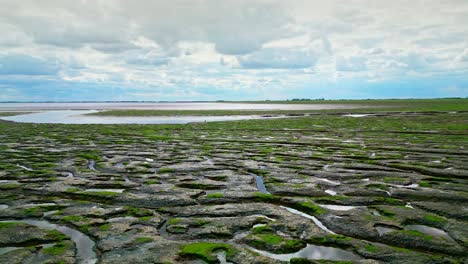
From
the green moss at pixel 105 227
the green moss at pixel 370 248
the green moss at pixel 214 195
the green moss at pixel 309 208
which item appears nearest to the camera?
the green moss at pixel 370 248

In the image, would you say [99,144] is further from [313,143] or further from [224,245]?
[224,245]

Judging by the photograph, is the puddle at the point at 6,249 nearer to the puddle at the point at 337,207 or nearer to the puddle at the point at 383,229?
the puddle at the point at 337,207

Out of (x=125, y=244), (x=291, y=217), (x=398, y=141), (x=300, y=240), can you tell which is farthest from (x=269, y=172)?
(x=398, y=141)

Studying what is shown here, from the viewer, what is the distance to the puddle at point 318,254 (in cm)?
720

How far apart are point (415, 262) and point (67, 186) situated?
11356 mm

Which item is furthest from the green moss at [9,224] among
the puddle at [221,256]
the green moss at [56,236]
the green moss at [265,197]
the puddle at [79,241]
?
the green moss at [265,197]

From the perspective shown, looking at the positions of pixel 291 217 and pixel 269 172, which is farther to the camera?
pixel 269 172

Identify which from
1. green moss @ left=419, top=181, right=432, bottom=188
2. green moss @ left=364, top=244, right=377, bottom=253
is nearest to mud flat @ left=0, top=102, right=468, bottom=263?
green moss @ left=364, top=244, right=377, bottom=253

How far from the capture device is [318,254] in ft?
24.2

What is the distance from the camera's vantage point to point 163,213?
10.1 metres

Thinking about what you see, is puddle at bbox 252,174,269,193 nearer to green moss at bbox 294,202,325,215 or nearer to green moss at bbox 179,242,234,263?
green moss at bbox 294,202,325,215

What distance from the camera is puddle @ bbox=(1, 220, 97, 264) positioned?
23.9ft

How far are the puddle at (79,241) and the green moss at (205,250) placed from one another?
5.96 feet

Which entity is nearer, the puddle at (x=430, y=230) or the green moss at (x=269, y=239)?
the green moss at (x=269, y=239)
